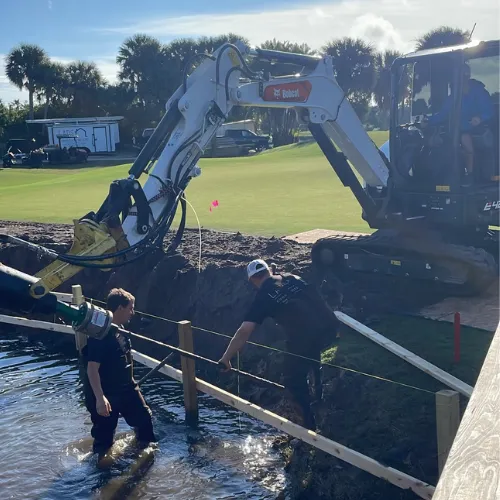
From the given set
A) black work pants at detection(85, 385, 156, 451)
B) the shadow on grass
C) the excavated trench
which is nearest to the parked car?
the excavated trench

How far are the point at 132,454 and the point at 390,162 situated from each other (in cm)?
626

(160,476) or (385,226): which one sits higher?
(385,226)

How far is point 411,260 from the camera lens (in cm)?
1110

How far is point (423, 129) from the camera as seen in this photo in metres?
10.9

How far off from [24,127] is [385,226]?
59.7 meters

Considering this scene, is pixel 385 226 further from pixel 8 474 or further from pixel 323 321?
pixel 8 474

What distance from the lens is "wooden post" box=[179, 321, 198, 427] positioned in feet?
28.0

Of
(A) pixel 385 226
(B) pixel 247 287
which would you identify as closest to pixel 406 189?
(A) pixel 385 226

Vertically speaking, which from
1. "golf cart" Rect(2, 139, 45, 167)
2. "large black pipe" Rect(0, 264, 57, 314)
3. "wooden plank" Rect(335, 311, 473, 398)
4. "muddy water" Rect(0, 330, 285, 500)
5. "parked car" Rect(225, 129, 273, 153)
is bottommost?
"muddy water" Rect(0, 330, 285, 500)

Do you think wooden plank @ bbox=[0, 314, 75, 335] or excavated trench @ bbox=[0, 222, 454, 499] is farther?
wooden plank @ bbox=[0, 314, 75, 335]

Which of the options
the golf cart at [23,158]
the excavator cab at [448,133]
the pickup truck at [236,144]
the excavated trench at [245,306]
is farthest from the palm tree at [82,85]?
the excavator cab at [448,133]

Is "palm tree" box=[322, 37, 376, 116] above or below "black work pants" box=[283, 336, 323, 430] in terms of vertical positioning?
above

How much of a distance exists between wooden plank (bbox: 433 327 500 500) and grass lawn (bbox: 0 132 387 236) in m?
13.1

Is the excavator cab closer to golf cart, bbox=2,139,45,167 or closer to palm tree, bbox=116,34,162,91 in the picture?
golf cart, bbox=2,139,45,167
